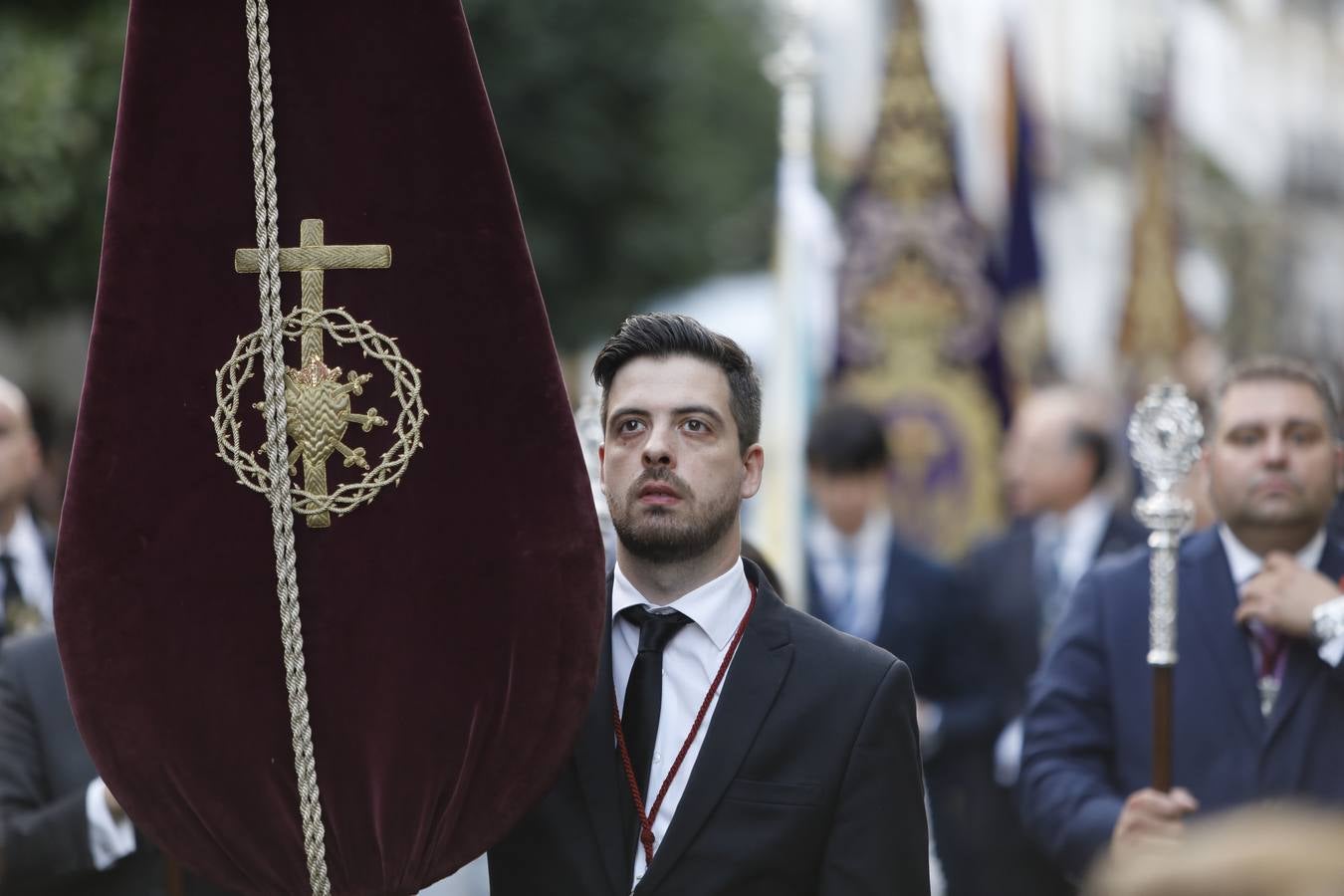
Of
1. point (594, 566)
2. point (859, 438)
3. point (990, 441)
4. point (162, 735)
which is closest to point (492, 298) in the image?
point (594, 566)

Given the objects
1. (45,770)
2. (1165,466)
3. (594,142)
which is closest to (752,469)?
(1165,466)

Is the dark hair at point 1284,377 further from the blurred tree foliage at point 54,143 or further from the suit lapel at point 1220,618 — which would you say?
the blurred tree foliage at point 54,143

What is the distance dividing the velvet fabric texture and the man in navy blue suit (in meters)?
1.96

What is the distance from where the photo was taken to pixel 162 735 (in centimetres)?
304

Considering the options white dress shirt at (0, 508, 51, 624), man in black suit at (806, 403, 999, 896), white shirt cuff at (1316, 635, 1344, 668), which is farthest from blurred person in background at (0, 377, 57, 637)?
white shirt cuff at (1316, 635, 1344, 668)

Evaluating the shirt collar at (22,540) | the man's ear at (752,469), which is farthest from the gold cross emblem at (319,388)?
the shirt collar at (22,540)

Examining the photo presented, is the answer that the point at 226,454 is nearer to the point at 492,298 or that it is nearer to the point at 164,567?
the point at 164,567

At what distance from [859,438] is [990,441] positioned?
444 cm

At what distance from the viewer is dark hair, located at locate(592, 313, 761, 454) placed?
11.1ft

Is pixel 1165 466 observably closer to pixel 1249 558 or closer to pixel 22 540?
pixel 1249 558

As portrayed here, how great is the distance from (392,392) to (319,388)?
0.36 ft

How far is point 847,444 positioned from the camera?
284 inches

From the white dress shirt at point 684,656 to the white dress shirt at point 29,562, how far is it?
10.6ft

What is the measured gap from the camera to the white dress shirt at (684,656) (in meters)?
3.30
